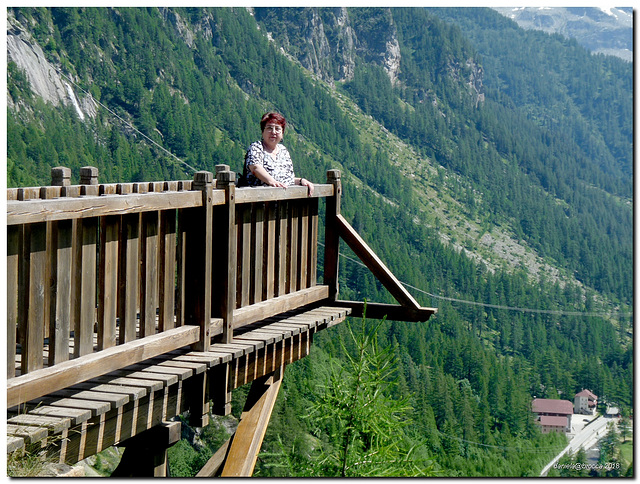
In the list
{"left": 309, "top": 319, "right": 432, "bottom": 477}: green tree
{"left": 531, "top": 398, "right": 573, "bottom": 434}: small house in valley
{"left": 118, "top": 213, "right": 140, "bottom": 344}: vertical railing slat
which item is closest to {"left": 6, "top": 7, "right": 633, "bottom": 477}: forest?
{"left": 531, "top": 398, "right": 573, "bottom": 434}: small house in valley

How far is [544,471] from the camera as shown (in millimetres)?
72062

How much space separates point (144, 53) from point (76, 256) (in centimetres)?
10589

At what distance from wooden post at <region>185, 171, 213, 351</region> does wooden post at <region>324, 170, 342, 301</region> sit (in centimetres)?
182

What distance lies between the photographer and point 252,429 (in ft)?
17.4

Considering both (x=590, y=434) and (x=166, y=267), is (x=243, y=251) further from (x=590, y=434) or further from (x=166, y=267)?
(x=590, y=434)

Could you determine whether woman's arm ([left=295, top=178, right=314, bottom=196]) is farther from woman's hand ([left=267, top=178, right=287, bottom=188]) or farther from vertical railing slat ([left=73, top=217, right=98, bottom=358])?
vertical railing slat ([left=73, top=217, right=98, bottom=358])

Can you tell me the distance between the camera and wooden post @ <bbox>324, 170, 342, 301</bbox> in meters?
6.02

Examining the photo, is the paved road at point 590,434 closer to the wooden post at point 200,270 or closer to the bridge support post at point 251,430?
the bridge support post at point 251,430

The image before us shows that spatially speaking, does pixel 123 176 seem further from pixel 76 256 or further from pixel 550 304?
pixel 76 256

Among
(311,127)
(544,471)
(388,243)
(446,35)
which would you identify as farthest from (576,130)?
(544,471)

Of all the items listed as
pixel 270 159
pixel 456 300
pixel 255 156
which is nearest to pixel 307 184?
pixel 270 159

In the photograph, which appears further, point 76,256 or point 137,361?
point 137,361

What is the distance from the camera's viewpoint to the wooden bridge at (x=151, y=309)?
314cm

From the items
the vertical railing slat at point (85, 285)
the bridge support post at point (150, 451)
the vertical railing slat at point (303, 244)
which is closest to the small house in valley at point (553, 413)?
the vertical railing slat at point (303, 244)
